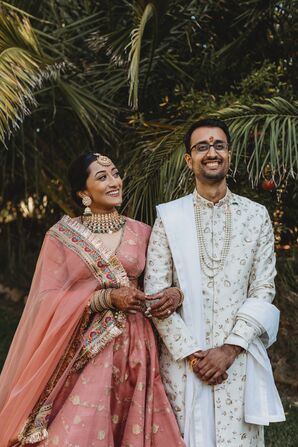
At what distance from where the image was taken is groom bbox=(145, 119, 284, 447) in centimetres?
266

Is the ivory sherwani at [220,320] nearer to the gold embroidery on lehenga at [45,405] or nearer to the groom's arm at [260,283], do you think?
the groom's arm at [260,283]

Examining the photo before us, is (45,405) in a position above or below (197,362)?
below

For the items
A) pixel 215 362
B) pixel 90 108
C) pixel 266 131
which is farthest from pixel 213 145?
pixel 90 108

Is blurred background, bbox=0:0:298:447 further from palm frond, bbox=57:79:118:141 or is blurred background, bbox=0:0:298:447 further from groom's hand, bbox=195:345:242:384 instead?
groom's hand, bbox=195:345:242:384

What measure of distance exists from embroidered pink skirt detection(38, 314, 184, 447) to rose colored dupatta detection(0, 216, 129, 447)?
62 millimetres

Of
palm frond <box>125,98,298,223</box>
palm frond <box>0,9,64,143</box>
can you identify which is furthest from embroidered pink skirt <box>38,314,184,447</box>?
palm frond <box>0,9,64,143</box>

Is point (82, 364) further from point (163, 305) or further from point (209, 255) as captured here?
point (209, 255)

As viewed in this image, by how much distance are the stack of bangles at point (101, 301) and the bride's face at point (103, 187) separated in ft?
1.43

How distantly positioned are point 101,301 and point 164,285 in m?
0.29

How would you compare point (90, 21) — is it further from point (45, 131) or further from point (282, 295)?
point (282, 295)

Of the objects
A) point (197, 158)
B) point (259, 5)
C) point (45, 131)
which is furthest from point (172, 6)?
Answer: point (197, 158)

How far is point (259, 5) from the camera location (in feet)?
16.2

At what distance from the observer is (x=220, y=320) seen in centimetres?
273

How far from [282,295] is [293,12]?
2138 mm
